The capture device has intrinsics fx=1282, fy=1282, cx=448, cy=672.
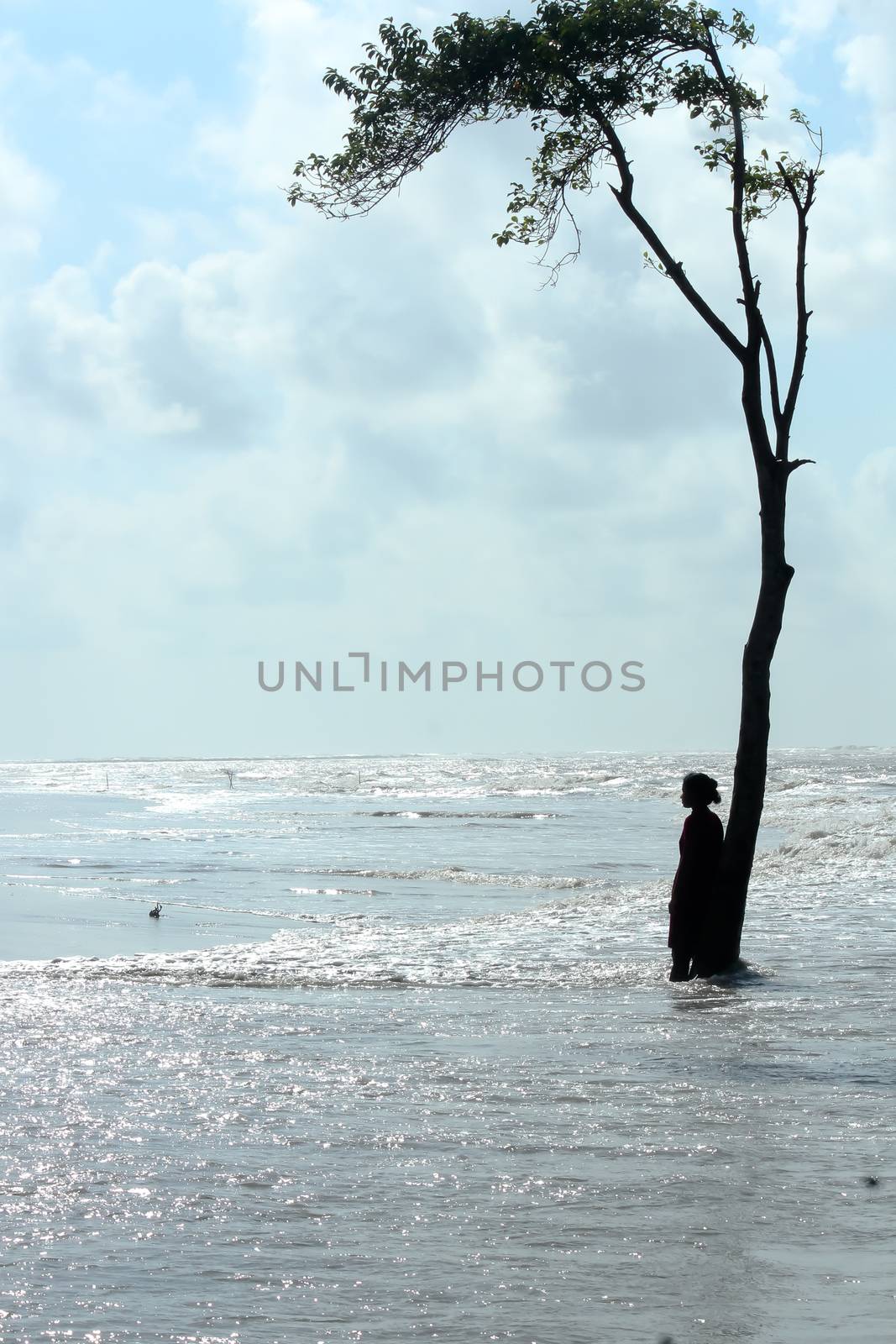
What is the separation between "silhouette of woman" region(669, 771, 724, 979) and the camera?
1023 cm

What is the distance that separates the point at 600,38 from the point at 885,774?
6443 centimetres

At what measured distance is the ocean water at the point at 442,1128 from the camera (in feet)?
12.3

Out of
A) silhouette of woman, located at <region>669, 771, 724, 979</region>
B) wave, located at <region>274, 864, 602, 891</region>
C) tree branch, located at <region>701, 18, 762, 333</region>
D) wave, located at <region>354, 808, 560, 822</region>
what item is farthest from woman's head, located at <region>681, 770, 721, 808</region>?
wave, located at <region>354, 808, 560, 822</region>

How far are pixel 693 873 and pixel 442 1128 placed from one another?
545 cm

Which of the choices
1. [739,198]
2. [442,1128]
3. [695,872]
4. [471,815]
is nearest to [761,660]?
[695,872]

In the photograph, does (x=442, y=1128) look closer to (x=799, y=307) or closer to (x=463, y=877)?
(x=799, y=307)

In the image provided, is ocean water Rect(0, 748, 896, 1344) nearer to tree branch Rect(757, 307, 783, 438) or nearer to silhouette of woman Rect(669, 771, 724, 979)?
silhouette of woman Rect(669, 771, 724, 979)

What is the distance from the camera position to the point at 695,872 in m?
10.6

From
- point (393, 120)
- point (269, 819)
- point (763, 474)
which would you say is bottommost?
point (269, 819)

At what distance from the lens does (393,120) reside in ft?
40.1

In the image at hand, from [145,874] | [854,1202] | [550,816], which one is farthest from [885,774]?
[854,1202]

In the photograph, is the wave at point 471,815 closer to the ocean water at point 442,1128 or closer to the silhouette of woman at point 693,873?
the ocean water at point 442,1128

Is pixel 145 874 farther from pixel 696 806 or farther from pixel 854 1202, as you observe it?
pixel 854 1202

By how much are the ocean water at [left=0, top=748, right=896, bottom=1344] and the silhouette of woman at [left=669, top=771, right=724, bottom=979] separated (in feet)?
1.16
